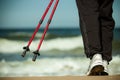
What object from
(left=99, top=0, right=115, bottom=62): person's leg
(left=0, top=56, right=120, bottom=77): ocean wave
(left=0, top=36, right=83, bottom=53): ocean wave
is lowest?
(left=0, top=56, right=120, bottom=77): ocean wave

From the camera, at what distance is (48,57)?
2.07 meters

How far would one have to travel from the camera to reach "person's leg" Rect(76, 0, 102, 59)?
4.44ft

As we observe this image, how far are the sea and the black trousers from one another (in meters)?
0.51

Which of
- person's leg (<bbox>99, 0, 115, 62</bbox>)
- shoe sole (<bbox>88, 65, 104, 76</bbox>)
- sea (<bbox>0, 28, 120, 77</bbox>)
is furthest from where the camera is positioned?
sea (<bbox>0, 28, 120, 77</bbox>)

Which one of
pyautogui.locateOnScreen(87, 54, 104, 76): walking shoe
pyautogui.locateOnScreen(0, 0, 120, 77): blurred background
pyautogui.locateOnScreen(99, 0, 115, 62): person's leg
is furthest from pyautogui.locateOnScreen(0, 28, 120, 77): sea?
pyautogui.locateOnScreen(87, 54, 104, 76): walking shoe

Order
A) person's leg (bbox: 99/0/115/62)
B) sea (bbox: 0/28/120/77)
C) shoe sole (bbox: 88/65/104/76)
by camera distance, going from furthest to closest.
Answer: sea (bbox: 0/28/120/77)
person's leg (bbox: 99/0/115/62)
shoe sole (bbox: 88/65/104/76)

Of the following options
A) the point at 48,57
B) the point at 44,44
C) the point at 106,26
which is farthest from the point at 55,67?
the point at 106,26

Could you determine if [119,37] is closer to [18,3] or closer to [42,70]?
[42,70]

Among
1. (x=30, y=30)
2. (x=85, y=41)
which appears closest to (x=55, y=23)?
(x=30, y=30)

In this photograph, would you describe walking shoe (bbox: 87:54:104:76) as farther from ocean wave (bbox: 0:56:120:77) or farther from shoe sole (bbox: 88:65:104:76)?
ocean wave (bbox: 0:56:120:77)

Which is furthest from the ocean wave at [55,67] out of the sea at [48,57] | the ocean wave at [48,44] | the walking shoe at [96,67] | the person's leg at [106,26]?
the walking shoe at [96,67]

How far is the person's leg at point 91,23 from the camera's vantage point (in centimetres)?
135

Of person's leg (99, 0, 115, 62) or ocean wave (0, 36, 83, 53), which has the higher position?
person's leg (99, 0, 115, 62)

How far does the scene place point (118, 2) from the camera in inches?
77.3
